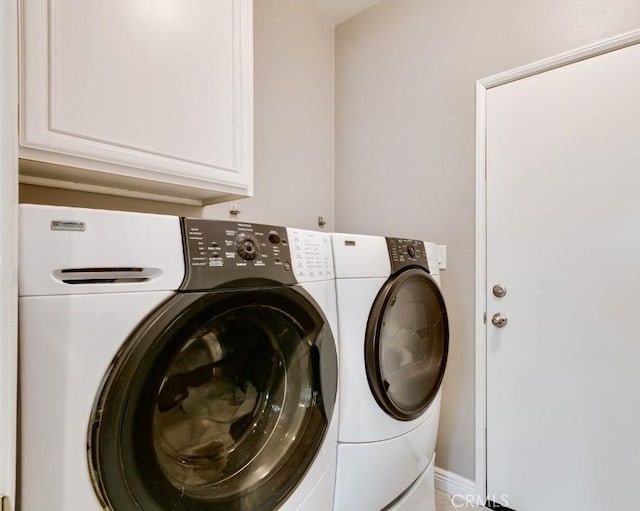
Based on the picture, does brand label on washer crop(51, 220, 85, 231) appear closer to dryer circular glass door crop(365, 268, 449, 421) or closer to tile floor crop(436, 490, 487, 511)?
dryer circular glass door crop(365, 268, 449, 421)

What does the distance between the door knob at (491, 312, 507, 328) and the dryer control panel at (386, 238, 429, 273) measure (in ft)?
1.71

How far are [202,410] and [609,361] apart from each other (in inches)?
61.2

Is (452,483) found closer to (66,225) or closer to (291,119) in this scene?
(66,225)

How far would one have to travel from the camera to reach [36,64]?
32.3 inches

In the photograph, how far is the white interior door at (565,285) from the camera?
55.7 inches

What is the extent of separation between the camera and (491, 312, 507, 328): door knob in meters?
1.70

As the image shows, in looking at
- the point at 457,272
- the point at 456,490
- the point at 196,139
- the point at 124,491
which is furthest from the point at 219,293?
the point at 456,490

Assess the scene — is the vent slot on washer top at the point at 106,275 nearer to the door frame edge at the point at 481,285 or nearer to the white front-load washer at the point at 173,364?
the white front-load washer at the point at 173,364

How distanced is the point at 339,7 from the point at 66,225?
2232 mm

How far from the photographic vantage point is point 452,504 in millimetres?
1735

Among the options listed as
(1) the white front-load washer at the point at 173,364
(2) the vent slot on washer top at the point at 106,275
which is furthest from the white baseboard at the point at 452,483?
(2) the vent slot on washer top at the point at 106,275

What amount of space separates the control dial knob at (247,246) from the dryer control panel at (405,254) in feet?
1.92

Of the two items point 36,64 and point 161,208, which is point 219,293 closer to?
point 36,64

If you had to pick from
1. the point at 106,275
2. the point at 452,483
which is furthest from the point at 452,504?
the point at 106,275
